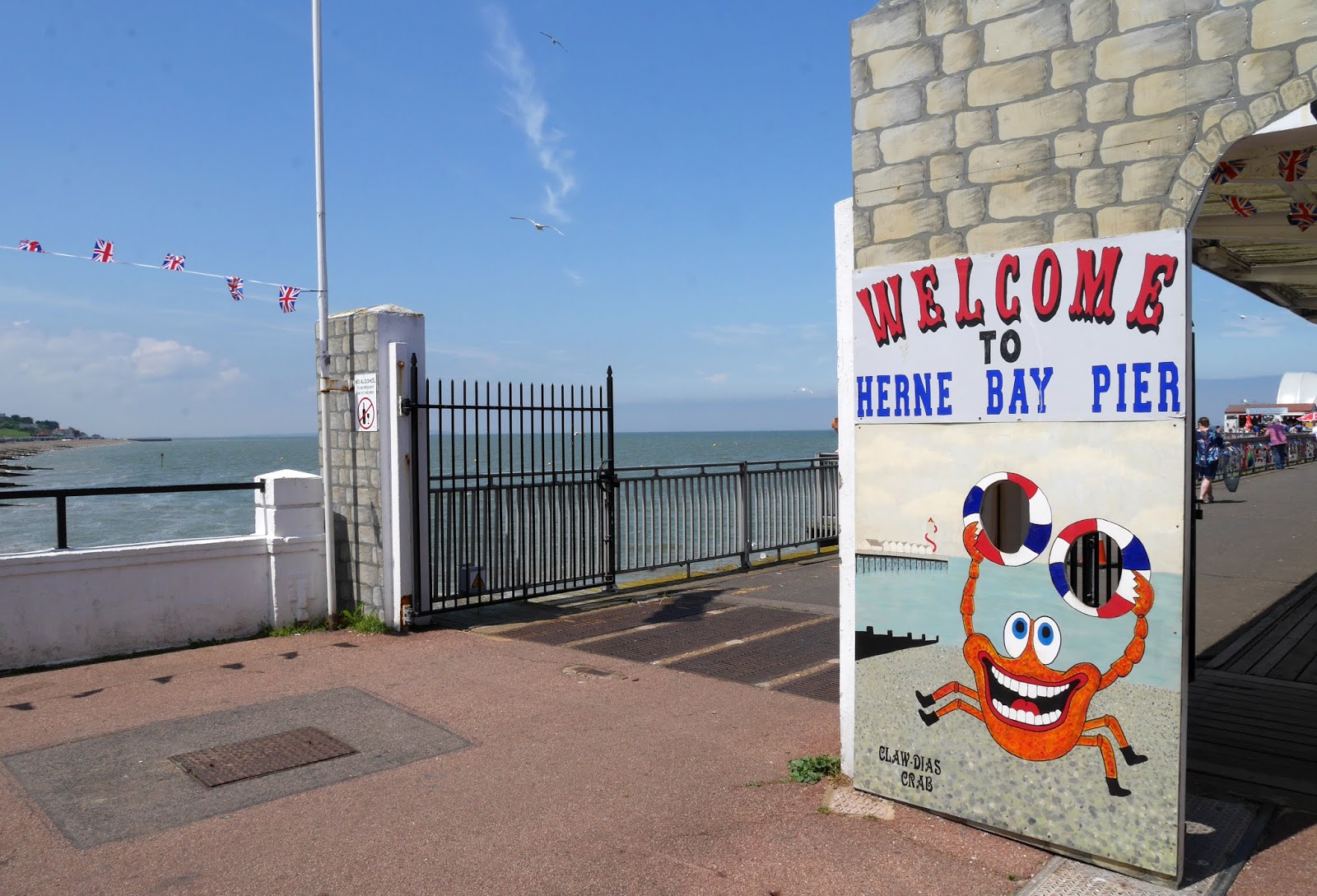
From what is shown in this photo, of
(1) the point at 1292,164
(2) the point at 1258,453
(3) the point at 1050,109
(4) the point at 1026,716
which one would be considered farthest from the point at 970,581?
(2) the point at 1258,453

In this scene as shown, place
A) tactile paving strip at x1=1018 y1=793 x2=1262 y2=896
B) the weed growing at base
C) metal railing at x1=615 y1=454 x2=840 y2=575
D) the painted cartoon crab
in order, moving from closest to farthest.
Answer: tactile paving strip at x1=1018 y1=793 x2=1262 y2=896, the painted cartoon crab, the weed growing at base, metal railing at x1=615 y1=454 x2=840 y2=575

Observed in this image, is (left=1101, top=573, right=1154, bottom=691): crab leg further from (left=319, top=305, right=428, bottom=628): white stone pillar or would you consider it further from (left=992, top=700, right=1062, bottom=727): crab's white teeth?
(left=319, top=305, right=428, bottom=628): white stone pillar

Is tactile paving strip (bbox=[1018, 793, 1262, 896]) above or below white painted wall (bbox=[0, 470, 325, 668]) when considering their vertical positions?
below

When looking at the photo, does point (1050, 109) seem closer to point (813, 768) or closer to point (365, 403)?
point (813, 768)

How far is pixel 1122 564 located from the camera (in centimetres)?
392

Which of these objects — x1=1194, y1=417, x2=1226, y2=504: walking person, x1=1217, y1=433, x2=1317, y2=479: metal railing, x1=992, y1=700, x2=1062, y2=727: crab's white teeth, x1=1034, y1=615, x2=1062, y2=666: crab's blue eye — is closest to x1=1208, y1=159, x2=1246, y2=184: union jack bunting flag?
x1=1034, y1=615, x2=1062, y2=666: crab's blue eye

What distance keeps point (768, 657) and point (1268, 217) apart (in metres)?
4.80

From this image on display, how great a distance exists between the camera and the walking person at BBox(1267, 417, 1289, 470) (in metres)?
30.1

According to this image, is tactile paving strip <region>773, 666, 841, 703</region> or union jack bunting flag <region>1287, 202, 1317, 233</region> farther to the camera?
tactile paving strip <region>773, 666, 841, 703</region>

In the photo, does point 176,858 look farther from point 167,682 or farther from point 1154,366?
point 1154,366

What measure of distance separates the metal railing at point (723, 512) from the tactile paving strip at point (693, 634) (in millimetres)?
2143

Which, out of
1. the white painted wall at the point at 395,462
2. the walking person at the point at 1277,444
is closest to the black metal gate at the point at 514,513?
the white painted wall at the point at 395,462

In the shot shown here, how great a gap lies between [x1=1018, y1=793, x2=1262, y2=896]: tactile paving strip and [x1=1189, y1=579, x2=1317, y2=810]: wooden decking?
413 mm

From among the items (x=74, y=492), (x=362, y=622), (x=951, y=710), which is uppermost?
(x=74, y=492)
